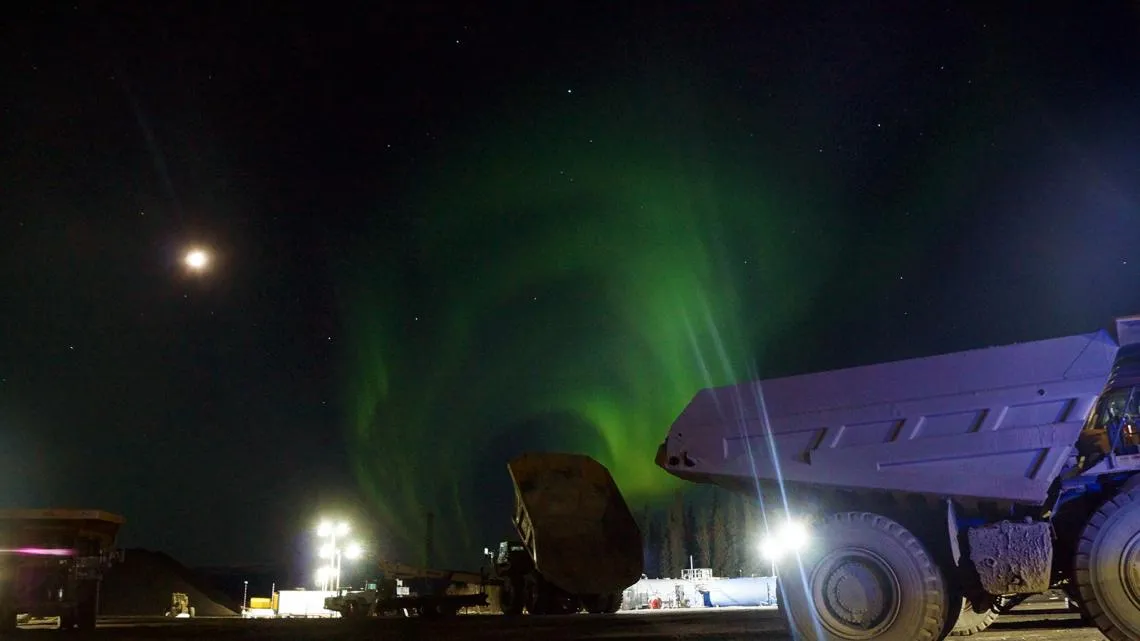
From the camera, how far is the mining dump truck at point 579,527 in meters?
22.8

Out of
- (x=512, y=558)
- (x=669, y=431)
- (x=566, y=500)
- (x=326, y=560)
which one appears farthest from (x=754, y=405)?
(x=326, y=560)

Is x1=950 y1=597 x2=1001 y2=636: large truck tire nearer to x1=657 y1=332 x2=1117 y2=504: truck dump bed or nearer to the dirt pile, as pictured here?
x1=657 y1=332 x2=1117 y2=504: truck dump bed

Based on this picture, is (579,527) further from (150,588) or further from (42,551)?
(150,588)

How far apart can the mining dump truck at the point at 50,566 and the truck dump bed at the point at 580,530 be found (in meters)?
11.7

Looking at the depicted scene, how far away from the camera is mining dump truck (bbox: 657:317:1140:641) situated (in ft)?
26.1

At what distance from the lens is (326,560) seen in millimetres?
40781

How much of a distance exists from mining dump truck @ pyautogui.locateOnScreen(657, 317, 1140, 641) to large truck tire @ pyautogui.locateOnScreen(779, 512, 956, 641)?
0.01 meters

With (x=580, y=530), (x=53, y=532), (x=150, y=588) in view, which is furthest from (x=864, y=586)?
(x=150, y=588)

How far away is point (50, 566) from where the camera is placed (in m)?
13.0

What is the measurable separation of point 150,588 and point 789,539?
2836 inches

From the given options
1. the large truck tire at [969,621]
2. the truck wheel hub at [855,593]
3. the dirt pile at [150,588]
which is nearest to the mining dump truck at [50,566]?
the truck wheel hub at [855,593]

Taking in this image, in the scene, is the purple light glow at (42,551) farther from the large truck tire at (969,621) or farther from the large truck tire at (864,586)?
the large truck tire at (969,621)

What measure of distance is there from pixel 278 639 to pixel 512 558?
17327 mm

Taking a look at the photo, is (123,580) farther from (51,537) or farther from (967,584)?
(967,584)
